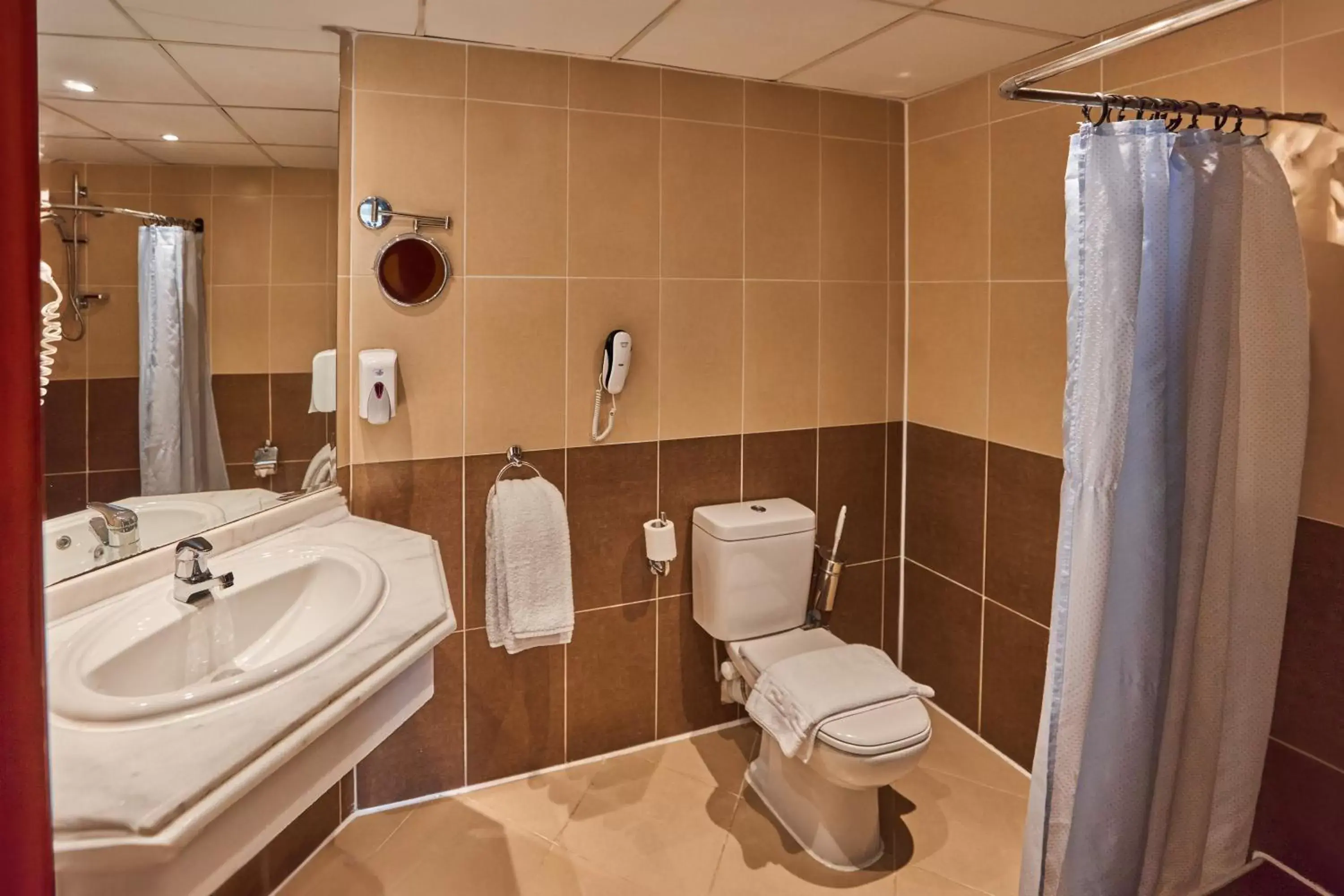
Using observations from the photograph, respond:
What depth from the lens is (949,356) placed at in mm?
2541

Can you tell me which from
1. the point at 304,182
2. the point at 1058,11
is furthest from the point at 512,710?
the point at 1058,11

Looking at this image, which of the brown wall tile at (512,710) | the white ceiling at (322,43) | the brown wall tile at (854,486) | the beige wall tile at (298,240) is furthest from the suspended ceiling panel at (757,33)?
the brown wall tile at (512,710)

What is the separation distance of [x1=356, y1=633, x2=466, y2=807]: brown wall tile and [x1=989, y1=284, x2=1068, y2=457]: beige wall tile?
1.78 metres

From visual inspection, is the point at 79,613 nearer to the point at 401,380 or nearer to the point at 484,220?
the point at 401,380

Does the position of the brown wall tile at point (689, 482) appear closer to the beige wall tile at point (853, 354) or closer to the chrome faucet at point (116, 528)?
the beige wall tile at point (853, 354)

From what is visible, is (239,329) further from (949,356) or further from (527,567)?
(949,356)

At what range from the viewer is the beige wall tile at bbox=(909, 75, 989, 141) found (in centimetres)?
235

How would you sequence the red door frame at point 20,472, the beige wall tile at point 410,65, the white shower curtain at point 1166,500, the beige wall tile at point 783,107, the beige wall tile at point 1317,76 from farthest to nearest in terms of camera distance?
the beige wall tile at point 783,107
the beige wall tile at point 410,65
the beige wall tile at point 1317,76
the white shower curtain at point 1166,500
the red door frame at point 20,472

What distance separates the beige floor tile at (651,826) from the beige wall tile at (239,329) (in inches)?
58.5

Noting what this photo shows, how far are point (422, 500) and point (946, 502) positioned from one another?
5.61 feet

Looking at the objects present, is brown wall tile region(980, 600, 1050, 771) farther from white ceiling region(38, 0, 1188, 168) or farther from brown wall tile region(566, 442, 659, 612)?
white ceiling region(38, 0, 1188, 168)

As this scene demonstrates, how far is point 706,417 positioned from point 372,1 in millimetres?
1419

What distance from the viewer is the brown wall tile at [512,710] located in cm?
227

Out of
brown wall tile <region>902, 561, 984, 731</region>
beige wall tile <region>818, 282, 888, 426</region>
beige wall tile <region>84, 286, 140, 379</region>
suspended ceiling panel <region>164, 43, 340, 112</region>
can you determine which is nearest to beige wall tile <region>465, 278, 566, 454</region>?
suspended ceiling panel <region>164, 43, 340, 112</region>
